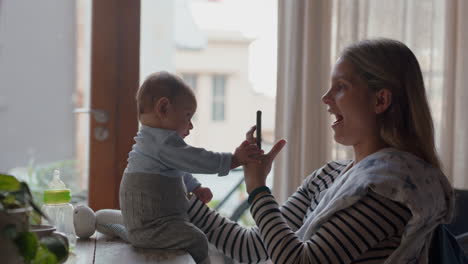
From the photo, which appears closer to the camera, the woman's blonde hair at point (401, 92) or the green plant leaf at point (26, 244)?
the green plant leaf at point (26, 244)

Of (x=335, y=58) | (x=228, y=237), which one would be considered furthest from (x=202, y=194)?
(x=335, y=58)

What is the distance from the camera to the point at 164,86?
1580 mm


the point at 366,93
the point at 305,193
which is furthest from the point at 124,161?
the point at 366,93

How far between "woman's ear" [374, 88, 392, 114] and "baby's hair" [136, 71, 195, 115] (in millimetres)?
504

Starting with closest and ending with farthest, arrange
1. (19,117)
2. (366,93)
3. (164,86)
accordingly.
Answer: (366,93) < (164,86) < (19,117)

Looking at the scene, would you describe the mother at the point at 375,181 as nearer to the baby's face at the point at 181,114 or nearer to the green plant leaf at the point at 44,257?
the baby's face at the point at 181,114

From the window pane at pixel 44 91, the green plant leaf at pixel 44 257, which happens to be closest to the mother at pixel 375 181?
the green plant leaf at pixel 44 257

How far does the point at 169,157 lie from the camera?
1528 millimetres

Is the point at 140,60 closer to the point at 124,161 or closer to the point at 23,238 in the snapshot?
the point at 124,161

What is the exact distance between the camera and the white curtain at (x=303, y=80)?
8.04ft

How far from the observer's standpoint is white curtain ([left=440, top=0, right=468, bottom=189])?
245 centimetres

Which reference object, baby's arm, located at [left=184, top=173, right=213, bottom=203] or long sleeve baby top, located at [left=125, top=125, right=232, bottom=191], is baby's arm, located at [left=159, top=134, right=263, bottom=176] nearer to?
long sleeve baby top, located at [left=125, top=125, right=232, bottom=191]

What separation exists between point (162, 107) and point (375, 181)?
589 millimetres

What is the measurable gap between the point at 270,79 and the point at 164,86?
1128 millimetres
